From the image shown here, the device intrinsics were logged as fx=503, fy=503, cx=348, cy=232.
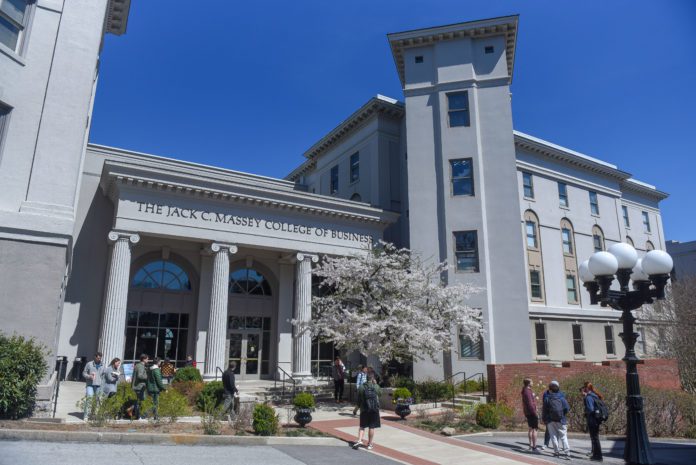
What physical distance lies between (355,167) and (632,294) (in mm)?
26489

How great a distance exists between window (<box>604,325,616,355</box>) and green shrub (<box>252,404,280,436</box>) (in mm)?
29737

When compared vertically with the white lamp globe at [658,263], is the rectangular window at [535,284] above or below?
above

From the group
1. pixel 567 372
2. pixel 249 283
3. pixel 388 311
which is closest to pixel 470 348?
pixel 567 372

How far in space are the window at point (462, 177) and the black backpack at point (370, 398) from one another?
18569 millimetres

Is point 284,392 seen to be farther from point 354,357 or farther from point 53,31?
point 53,31

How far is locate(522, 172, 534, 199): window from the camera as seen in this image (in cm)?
3447

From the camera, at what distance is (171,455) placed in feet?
33.0

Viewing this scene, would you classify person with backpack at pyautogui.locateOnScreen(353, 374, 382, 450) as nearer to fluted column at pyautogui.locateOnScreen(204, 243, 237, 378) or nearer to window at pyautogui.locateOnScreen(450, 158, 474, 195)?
fluted column at pyautogui.locateOnScreen(204, 243, 237, 378)

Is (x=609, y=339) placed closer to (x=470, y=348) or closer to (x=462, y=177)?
(x=470, y=348)

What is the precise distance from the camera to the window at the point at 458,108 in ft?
98.1

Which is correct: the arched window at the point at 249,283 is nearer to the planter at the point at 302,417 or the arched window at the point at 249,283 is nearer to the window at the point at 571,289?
the planter at the point at 302,417

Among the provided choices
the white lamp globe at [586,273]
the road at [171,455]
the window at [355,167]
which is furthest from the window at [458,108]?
the road at [171,455]

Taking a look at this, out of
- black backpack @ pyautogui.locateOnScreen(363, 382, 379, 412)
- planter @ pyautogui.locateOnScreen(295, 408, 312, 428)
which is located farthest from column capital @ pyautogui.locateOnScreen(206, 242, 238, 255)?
black backpack @ pyautogui.locateOnScreen(363, 382, 379, 412)

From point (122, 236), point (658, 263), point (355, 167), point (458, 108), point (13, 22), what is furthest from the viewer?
point (355, 167)
